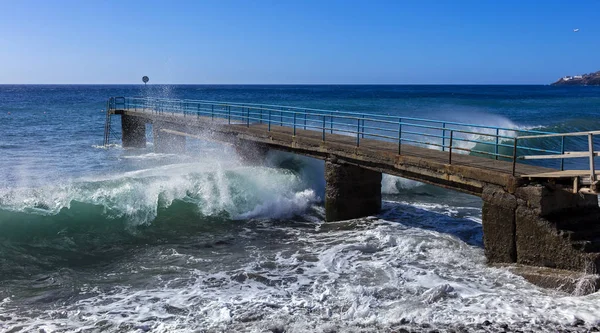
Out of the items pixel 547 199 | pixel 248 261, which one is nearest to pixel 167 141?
pixel 248 261

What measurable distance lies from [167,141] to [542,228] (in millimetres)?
18919

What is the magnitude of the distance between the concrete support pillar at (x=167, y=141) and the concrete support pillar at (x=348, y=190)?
1233cm

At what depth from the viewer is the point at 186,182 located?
16.6 metres

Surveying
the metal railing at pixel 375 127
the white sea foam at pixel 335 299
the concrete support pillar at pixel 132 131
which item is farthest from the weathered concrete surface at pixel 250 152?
the concrete support pillar at pixel 132 131

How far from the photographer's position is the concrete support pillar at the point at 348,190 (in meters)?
14.5

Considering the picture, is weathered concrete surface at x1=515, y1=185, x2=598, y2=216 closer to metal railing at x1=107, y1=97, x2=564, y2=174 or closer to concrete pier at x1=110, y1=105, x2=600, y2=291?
concrete pier at x1=110, y1=105, x2=600, y2=291

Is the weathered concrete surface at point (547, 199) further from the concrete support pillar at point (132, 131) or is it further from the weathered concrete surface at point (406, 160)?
the concrete support pillar at point (132, 131)

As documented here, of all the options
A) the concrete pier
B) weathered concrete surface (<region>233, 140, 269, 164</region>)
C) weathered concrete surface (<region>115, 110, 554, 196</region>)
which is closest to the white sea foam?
the concrete pier

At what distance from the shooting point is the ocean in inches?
330

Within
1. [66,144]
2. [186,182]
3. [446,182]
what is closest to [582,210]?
[446,182]

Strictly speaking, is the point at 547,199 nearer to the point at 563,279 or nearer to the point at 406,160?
the point at 563,279

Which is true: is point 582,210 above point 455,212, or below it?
above

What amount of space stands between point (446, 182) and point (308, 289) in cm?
389

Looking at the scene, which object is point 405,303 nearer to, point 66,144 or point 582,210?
point 582,210
